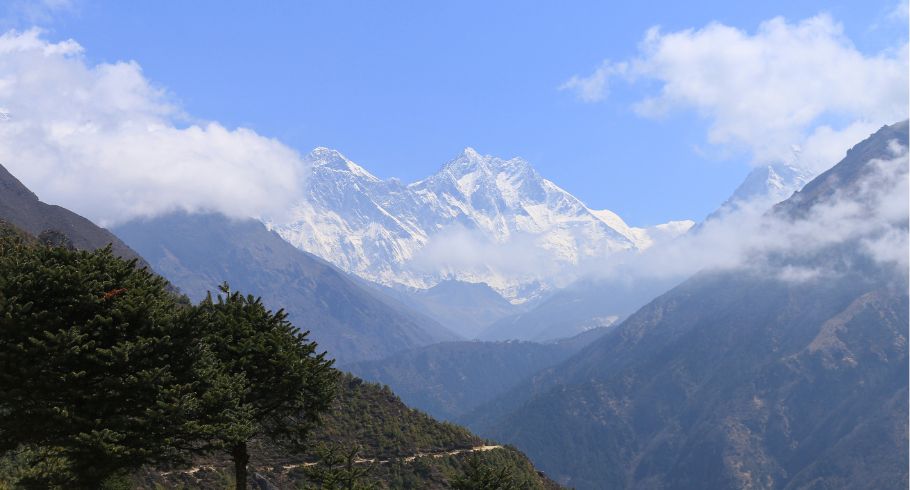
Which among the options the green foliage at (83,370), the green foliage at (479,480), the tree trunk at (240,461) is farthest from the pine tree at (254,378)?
the green foliage at (479,480)

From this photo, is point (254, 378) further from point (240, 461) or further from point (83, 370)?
point (83, 370)

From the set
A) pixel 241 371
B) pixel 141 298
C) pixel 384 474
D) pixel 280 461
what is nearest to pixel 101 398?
pixel 141 298

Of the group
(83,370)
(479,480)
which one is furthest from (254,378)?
(479,480)

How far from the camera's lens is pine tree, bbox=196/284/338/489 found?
51.3 meters

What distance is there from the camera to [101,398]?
46.6 metres

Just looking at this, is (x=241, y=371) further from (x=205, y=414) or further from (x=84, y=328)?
(x=84, y=328)

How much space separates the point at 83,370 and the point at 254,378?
48.1 feet

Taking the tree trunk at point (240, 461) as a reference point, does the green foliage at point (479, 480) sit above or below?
below

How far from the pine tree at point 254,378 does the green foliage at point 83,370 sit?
3.37 meters

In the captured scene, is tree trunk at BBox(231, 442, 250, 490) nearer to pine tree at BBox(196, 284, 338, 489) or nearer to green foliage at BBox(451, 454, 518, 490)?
pine tree at BBox(196, 284, 338, 489)

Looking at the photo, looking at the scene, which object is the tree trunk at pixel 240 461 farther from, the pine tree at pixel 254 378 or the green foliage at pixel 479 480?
the green foliage at pixel 479 480

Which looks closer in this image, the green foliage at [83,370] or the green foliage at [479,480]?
the green foliage at [83,370]

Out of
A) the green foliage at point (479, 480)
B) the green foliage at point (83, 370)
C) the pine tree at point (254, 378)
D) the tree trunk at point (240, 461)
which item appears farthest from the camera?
the green foliage at point (479, 480)

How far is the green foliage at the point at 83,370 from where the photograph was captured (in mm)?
44969
